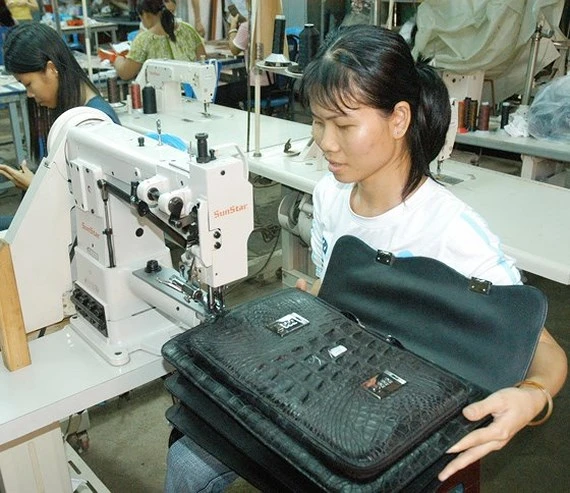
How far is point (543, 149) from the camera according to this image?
2461 millimetres

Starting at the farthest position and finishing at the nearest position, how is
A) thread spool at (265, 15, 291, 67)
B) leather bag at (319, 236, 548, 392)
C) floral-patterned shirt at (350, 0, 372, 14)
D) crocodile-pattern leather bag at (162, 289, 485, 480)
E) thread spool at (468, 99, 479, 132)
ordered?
floral-patterned shirt at (350, 0, 372, 14), thread spool at (468, 99, 479, 132), thread spool at (265, 15, 291, 67), leather bag at (319, 236, 548, 392), crocodile-pattern leather bag at (162, 289, 485, 480)

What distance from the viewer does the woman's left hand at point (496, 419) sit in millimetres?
774

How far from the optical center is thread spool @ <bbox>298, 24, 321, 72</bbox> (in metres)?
2.08

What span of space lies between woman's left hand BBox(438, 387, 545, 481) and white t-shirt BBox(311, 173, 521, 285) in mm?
215

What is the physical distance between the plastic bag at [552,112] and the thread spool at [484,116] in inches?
7.6

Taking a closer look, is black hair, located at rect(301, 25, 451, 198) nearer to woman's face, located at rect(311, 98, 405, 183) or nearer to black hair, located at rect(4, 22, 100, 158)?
woman's face, located at rect(311, 98, 405, 183)

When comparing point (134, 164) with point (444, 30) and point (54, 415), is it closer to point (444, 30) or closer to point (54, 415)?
point (54, 415)

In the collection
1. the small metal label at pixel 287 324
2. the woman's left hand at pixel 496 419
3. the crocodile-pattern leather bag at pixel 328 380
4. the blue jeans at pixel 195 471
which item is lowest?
the blue jeans at pixel 195 471

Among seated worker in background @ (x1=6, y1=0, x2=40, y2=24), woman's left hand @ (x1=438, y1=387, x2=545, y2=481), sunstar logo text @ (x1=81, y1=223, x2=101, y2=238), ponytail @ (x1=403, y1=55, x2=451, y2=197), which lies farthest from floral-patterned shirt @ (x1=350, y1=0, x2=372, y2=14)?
seated worker in background @ (x1=6, y1=0, x2=40, y2=24)

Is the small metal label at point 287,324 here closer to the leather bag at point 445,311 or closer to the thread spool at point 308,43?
the leather bag at point 445,311

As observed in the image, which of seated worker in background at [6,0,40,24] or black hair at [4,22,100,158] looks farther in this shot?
seated worker in background at [6,0,40,24]

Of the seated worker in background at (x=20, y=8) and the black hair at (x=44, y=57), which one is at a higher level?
the seated worker in background at (x=20, y=8)

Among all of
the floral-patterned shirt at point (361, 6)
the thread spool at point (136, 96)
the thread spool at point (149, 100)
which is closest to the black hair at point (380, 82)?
the floral-patterned shirt at point (361, 6)

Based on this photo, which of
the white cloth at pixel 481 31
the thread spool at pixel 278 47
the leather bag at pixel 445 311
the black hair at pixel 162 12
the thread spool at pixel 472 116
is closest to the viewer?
the leather bag at pixel 445 311
